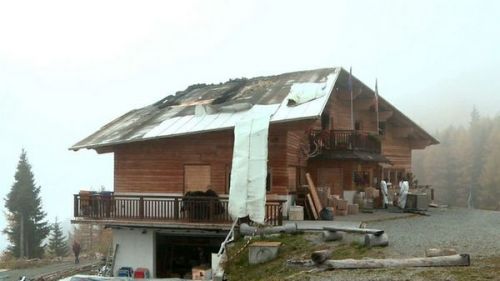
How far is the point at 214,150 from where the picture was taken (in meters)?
22.2

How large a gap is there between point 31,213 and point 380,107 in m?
56.1

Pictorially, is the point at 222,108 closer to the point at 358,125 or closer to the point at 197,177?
the point at 197,177

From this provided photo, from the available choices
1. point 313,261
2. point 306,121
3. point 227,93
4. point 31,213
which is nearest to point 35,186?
point 31,213

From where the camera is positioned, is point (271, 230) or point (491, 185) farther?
point (491, 185)

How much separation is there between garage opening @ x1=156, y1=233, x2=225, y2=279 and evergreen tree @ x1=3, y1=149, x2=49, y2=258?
5196 centimetres

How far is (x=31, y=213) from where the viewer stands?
71.6 metres

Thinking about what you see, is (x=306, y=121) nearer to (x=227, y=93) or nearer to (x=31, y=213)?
(x=227, y=93)

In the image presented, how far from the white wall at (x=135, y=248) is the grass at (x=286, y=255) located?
587 cm

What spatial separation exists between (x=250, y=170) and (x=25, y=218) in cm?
6129

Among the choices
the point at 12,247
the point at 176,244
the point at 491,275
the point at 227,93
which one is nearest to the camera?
the point at 491,275

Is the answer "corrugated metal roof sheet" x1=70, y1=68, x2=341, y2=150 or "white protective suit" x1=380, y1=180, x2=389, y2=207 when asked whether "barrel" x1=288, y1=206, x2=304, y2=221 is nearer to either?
"corrugated metal roof sheet" x1=70, y1=68, x2=341, y2=150

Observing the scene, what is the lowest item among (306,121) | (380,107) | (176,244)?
(176,244)

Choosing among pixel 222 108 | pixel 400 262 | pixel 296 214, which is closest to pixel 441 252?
pixel 400 262

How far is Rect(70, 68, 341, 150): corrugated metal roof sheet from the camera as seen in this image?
2066 centimetres
